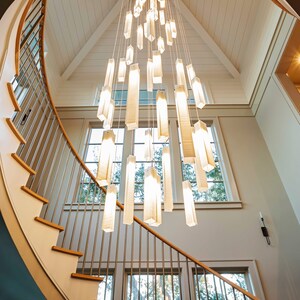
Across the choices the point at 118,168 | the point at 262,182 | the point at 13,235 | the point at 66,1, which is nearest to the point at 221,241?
the point at 262,182

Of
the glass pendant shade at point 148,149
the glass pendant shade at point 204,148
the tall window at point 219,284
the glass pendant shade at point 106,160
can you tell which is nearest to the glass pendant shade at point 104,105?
the glass pendant shade at point 106,160

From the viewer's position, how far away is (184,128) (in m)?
1.91

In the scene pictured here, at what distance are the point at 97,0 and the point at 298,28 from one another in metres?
4.43

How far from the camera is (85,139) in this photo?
5082 mm

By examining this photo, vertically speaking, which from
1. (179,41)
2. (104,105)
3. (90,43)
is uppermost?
(179,41)

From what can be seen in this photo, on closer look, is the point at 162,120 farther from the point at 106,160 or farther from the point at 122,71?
the point at 122,71

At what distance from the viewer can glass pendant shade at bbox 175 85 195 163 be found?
5.88ft

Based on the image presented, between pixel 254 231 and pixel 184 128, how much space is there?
2795 millimetres

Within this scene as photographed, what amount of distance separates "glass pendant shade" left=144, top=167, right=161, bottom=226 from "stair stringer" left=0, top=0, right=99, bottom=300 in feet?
3.47

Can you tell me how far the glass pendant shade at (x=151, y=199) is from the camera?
1732mm

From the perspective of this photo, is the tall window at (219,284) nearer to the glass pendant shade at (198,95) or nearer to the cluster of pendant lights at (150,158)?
the cluster of pendant lights at (150,158)

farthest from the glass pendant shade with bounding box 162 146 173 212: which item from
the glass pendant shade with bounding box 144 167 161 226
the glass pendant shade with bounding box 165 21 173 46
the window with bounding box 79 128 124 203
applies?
the window with bounding box 79 128 124 203

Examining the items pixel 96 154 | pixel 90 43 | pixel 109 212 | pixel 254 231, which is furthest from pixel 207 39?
pixel 109 212

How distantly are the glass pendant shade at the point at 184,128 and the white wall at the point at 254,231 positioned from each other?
238 centimetres
